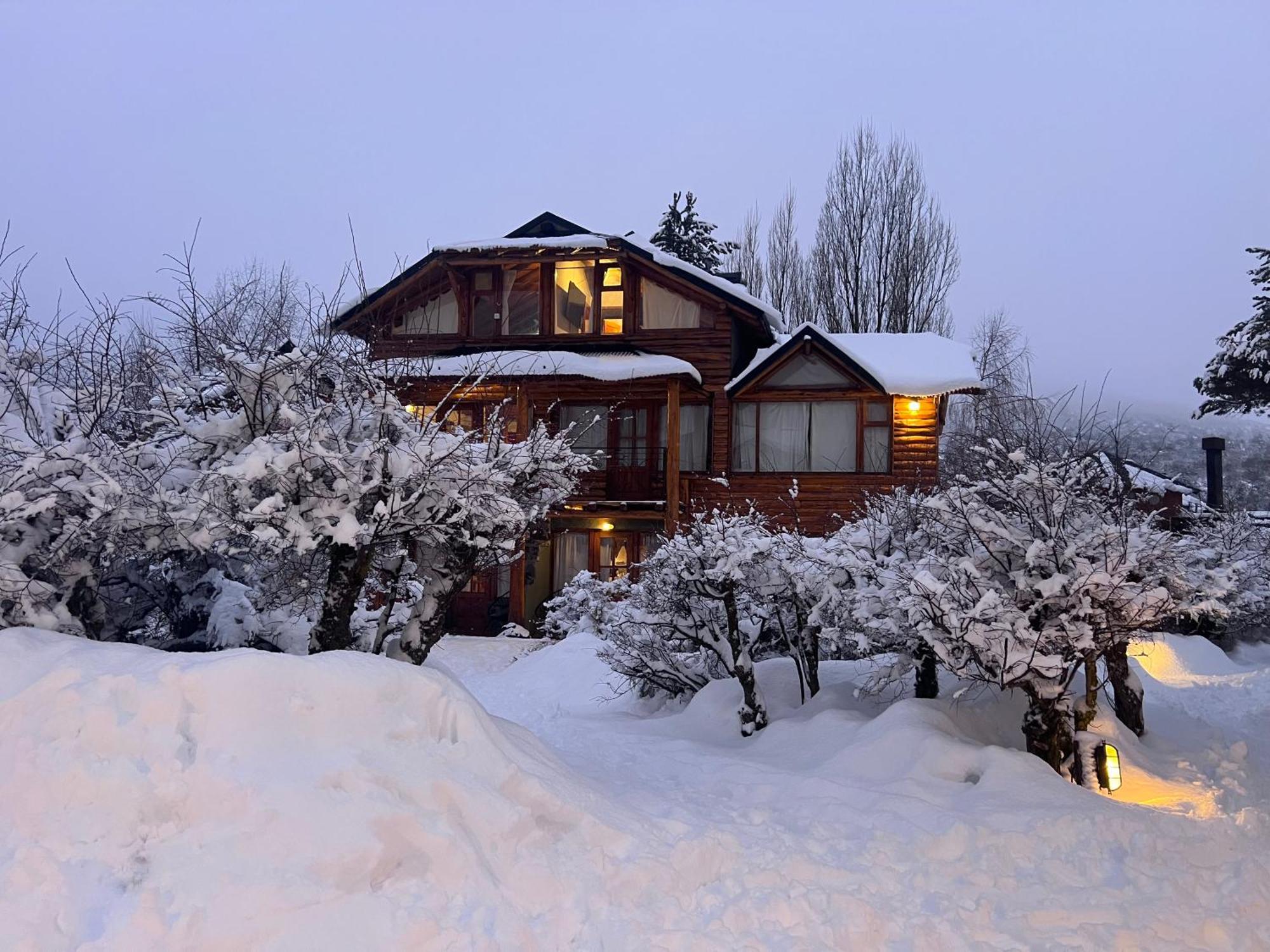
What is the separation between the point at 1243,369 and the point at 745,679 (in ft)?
29.0

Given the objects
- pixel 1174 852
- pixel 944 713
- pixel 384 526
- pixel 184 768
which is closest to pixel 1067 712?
pixel 944 713

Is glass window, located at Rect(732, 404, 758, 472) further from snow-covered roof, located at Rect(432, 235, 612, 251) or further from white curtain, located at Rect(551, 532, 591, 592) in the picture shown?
snow-covered roof, located at Rect(432, 235, 612, 251)

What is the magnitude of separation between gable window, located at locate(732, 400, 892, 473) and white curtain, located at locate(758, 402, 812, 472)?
14 mm

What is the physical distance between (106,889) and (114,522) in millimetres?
2813

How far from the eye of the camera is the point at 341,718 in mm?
4910

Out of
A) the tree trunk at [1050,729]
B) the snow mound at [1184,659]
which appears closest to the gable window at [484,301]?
the snow mound at [1184,659]

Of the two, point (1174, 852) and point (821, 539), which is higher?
point (821, 539)

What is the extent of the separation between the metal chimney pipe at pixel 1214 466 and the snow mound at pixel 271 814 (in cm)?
2284

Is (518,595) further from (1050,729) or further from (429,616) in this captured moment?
(1050,729)

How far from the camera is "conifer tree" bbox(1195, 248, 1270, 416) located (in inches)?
482

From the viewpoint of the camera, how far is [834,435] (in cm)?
1978

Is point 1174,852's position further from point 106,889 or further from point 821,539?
point 106,889

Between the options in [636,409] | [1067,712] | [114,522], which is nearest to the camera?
[114,522]

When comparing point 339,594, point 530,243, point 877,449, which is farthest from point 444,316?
point 339,594
